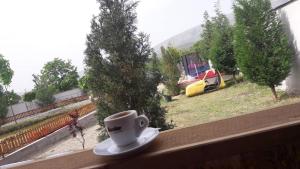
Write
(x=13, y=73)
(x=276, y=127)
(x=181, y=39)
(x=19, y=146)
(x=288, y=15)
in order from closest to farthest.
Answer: (x=276, y=127), (x=288, y=15), (x=19, y=146), (x=13, y=73), (x=181, y=39)

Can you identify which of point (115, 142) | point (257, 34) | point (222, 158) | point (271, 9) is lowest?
point (222, 158)

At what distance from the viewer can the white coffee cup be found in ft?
3.75

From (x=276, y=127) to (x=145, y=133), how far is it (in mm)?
512

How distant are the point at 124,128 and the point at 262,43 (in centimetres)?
894

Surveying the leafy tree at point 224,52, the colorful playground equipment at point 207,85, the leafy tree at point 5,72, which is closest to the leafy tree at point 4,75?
the leafy tree at point 5,72

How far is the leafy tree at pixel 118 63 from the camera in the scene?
6.60 m

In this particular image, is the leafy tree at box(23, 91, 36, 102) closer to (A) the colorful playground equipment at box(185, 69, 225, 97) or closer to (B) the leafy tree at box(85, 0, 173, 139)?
(A) the colorful playground equipment at box(185, 69, 225, 97)

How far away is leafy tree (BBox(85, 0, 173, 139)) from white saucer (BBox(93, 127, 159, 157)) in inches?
208

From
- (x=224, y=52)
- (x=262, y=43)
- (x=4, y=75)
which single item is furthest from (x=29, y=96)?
(x=262, y=43)

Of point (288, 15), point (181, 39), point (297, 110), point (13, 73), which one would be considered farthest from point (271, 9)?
point (181, 39)

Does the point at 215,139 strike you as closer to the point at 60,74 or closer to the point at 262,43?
the point at 262,43

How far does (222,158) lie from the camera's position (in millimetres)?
1012

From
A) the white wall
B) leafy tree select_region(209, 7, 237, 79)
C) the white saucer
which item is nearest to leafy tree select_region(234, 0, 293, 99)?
the white wall

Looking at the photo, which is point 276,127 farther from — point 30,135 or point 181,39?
point 181,39
